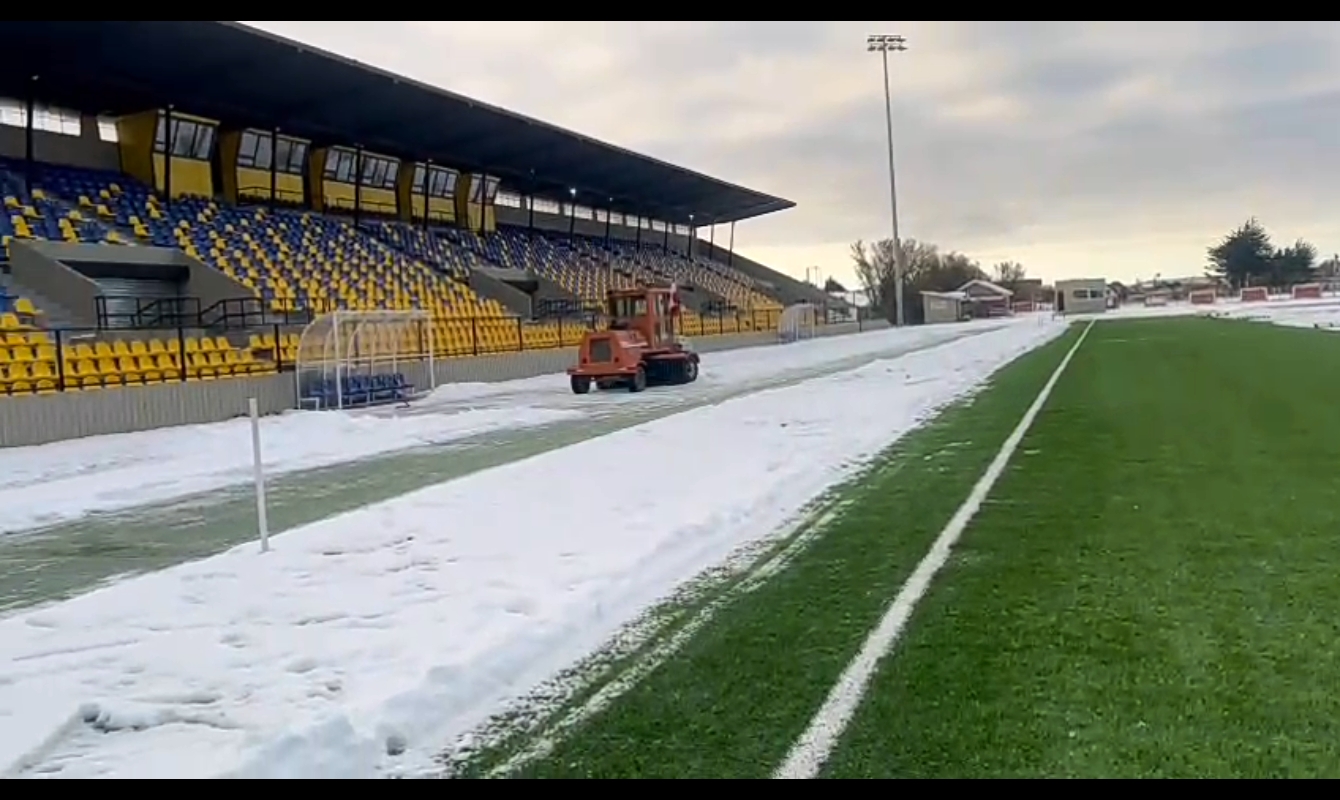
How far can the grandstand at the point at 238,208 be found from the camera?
2642cm

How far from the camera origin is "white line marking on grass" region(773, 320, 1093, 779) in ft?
14.3

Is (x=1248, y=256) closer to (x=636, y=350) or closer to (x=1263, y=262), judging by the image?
(x=1263, y=262)

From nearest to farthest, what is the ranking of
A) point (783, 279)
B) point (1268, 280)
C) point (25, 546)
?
point (25, 546), point (783, 279), point (1268, 280)

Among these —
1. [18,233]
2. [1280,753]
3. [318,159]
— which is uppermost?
[318,159]

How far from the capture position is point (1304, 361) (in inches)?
1068

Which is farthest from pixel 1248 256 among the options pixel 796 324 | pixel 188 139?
pixel 188 139

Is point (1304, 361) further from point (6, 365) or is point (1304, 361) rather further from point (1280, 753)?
point (6, 365)

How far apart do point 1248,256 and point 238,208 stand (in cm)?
12808

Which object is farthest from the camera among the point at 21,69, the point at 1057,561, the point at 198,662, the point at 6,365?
the point at 21,69

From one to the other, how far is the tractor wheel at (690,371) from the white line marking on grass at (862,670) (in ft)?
73.0

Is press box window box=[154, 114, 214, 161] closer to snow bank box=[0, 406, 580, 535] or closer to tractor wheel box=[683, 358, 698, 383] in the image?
snow bank box=[0, 406, 580, 535]

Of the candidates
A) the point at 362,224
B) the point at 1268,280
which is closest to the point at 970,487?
the point at 362,224

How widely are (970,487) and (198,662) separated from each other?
24.5 feet

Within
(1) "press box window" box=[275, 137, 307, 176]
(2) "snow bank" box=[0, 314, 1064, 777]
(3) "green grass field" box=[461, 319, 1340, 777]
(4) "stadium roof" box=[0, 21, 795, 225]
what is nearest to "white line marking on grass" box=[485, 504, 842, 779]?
(3) "green grass field" box=[461, 319, 1340, 777]
